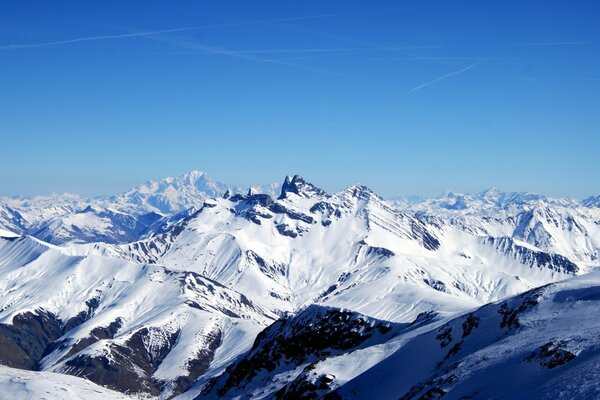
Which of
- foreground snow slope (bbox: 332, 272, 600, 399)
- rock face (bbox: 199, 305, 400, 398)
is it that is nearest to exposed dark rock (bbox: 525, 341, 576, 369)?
foreground snow slope (bbox: 332, 272, 600, 399)

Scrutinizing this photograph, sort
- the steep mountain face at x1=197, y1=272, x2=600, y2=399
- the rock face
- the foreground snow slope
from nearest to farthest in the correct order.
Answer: the foreground snow slope < the steep mountain face at x1=197, y1=272, x2=600, y2=399 < the rock face

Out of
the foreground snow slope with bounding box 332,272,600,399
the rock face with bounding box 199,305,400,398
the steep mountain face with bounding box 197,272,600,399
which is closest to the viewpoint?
the foreground snow slope with bounding box 332,272,600,399

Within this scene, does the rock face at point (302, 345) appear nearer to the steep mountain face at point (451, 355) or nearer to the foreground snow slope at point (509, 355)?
the steep mountain face at point (451, 355)

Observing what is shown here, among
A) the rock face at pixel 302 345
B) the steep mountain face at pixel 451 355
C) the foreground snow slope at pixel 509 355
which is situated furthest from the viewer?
the rock face at pixel 302 345

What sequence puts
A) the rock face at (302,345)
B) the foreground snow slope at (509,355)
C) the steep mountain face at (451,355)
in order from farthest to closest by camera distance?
the rock face at (302,345) < the steep mountain face at (451,355) < the foreground snow slope at (509,355)

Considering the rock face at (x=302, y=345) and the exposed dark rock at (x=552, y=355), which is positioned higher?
the exposed dark rock at (x=552, y=355)

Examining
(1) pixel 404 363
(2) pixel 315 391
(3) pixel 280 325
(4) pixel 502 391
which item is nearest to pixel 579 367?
(4) pixel 502 391

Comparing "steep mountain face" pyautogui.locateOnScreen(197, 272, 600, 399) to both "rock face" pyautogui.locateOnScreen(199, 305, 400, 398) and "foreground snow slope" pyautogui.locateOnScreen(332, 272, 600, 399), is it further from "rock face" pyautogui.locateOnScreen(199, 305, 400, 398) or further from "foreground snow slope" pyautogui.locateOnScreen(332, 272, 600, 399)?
"rock face" pyautogui.locateOnScreen(199, 305, 400, 398)

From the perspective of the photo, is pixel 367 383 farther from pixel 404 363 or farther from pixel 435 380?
pixel 435 380

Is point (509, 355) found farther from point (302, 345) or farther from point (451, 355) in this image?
point (302, 345)

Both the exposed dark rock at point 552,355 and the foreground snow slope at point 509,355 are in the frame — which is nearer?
the foreground snow slope at point 509,355

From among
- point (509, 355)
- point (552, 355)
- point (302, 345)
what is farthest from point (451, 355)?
point (302, 345)

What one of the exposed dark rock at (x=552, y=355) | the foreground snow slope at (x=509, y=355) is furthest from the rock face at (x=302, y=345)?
the exposed dark rock at (x=552, y=355)
